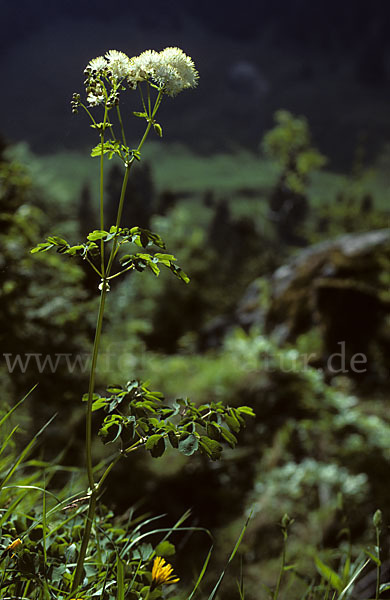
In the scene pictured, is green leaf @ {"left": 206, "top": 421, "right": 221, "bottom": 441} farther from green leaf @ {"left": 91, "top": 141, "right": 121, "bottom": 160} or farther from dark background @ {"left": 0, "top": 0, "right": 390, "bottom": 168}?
dark background @ {"left": 0, "top": 0, "right": 390, "bottom": 168}

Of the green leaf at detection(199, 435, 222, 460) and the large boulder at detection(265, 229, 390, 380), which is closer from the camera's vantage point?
the green leaf at detection(199, 435, 222, 460)

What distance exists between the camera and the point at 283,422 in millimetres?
3475

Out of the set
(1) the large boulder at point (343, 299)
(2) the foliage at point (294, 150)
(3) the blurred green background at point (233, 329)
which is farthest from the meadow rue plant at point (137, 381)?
(2) the foliage at point (294, 150)

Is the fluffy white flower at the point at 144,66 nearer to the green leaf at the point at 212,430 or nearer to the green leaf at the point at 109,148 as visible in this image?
the green leaf at the point at 109,148

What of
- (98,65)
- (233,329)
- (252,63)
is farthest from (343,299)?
(252,63)

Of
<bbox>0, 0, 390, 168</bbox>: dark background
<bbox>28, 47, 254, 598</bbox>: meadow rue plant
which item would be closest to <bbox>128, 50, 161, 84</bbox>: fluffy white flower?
<bbox>28, 47, 254, 598</bbox>: meadow rue plant

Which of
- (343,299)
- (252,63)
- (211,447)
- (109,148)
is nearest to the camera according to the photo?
(211,447)

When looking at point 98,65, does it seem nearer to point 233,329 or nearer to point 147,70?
point 147,70

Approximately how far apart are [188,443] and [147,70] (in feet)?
2.11

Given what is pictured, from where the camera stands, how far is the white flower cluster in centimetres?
78

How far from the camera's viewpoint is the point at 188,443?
2.35 ft

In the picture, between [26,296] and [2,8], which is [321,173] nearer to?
[2,8]

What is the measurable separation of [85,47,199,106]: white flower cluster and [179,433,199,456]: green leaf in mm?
596

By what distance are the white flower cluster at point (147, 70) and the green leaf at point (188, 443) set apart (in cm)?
60
